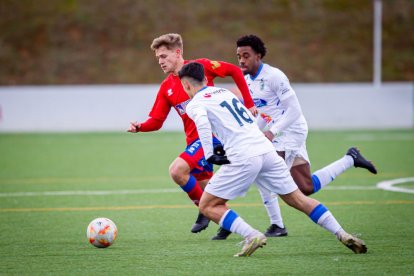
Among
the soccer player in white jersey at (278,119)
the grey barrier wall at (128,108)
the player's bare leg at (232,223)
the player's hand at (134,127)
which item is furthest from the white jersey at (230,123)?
the grey barrier wall at (128,108)

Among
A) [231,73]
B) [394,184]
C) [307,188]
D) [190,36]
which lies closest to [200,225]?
[307,188]

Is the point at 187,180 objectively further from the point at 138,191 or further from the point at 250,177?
the point at 138,191

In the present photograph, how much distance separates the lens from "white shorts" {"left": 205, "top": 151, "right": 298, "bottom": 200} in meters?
6.88

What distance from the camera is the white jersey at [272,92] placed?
8398mm

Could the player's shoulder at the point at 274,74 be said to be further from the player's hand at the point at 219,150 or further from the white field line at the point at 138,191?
the white field line at the point at 138,191

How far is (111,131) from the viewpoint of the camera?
84.0 feet

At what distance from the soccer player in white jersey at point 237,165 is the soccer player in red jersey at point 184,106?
131 centimetres

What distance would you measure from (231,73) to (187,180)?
1265 millimetres

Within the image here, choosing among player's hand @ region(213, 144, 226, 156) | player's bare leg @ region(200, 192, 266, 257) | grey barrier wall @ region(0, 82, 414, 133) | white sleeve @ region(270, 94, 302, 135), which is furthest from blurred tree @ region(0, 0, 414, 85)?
player's hand @ region(213, 144, 226, 156)

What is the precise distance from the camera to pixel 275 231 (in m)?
8.38

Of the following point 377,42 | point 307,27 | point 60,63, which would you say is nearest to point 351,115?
point 377,42

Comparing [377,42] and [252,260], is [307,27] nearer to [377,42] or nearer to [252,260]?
[377,42]

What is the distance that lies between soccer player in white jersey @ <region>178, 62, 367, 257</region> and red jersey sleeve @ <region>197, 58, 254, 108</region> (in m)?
1.32

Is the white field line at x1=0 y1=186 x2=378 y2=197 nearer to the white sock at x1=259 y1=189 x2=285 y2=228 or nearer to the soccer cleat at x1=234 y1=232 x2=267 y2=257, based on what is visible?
the white sock at x1=259 y1=189 x2=285 y2=228
